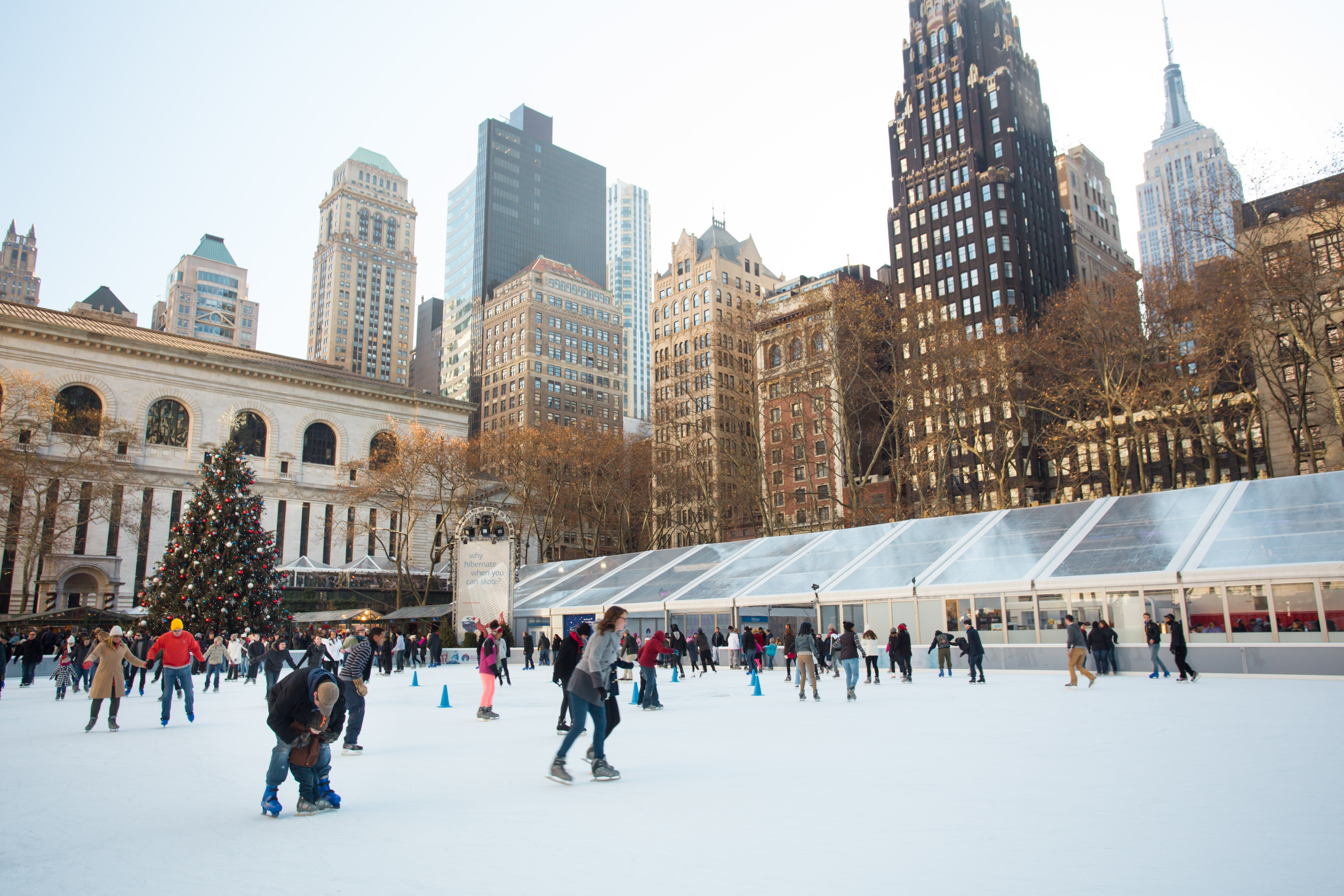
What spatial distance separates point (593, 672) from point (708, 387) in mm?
91727

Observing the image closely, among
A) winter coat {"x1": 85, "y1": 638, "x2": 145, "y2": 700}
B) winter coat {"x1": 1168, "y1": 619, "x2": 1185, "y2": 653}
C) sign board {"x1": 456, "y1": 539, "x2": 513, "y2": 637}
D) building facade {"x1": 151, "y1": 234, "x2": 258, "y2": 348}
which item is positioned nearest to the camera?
winter coat {"x1": 85, "y1": 638, "x2": 145, "y2": 700}

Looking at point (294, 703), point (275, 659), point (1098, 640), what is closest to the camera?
point (294, 703)

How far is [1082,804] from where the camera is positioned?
6.59 metres

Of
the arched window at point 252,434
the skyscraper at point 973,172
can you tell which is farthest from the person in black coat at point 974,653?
the skyscraper at point 973,172

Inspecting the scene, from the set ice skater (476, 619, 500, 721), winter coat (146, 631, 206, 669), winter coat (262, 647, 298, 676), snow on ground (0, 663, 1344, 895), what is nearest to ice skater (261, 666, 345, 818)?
snow on ground (0, 663, 1344, 895)

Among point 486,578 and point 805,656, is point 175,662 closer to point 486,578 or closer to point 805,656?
point 805,656

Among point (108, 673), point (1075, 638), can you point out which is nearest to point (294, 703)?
point (108, 673)

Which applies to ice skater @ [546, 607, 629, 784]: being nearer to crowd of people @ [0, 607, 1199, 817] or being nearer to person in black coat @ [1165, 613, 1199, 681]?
crowd of people @ [0, 607, 1199, 817]

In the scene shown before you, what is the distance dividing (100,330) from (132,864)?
67.0 meters

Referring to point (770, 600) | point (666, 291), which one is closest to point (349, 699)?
point (770, 600)

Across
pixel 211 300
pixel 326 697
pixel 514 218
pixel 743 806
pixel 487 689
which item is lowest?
pixel 743 806

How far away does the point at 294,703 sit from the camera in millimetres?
6332

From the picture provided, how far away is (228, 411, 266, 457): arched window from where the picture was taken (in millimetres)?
62000

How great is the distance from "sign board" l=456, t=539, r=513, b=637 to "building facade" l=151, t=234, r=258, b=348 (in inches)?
5533
